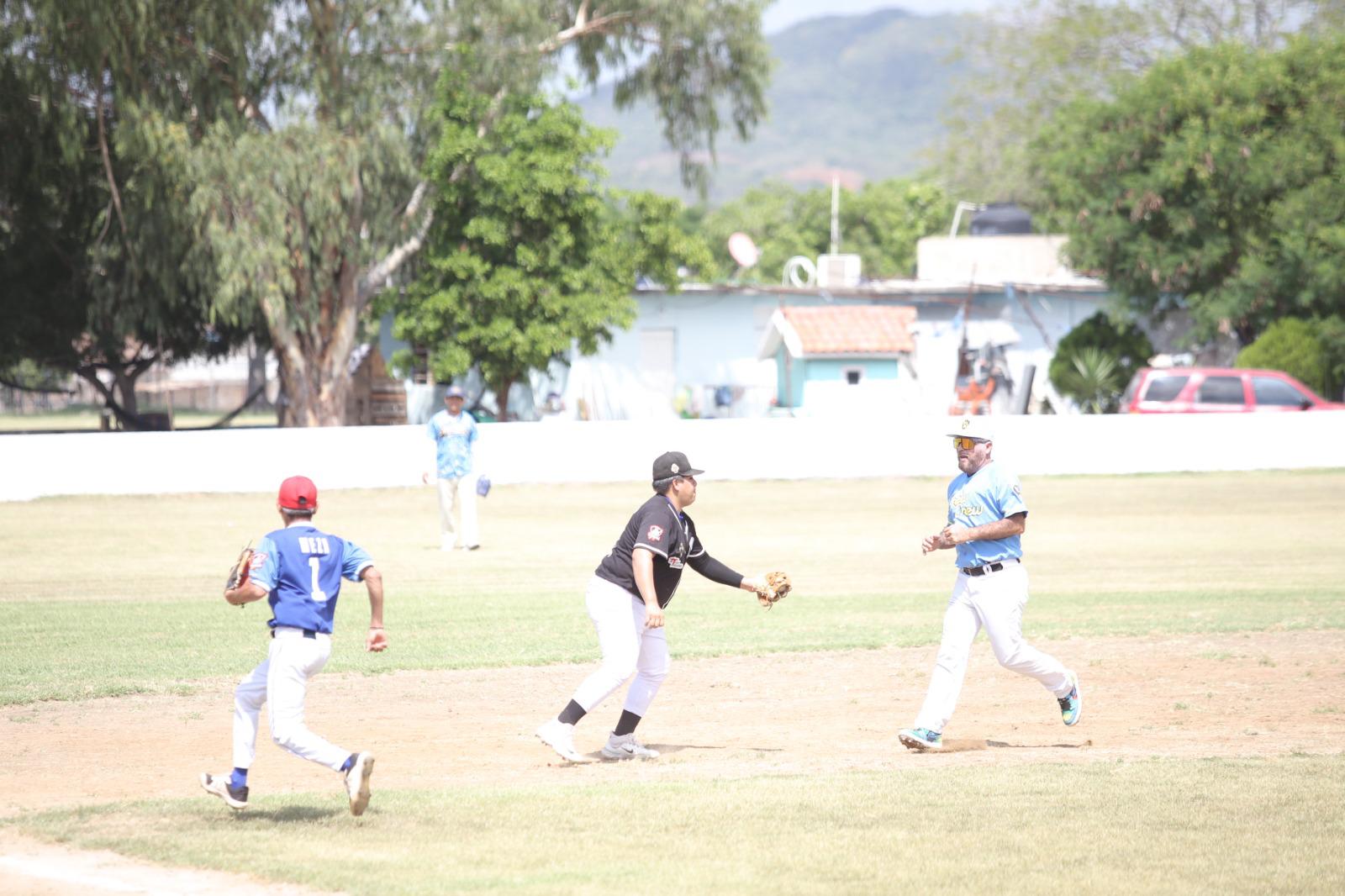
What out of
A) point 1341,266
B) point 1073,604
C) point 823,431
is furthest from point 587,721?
point 1341,266

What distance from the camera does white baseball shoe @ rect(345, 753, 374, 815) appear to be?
25.0ft

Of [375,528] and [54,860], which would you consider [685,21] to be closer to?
[375,528]

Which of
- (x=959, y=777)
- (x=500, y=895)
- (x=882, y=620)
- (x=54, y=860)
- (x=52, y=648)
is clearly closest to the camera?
(x=500, y=895)

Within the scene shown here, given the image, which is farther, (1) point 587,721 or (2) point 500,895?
(1) point 587,721

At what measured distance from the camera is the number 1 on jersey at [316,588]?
7758 mm

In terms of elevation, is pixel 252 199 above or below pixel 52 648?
above

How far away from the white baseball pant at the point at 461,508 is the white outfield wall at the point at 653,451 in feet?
24.8

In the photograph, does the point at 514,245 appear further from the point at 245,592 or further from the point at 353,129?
the point at 245,592

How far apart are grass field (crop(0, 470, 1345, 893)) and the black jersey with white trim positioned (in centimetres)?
118

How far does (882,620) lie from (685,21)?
1214 inches

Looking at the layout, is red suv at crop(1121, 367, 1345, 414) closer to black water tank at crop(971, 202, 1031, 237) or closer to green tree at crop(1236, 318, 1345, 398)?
green tree at crop(1236, 318, 1345, 398)

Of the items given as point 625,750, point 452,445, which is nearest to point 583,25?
point 452,445

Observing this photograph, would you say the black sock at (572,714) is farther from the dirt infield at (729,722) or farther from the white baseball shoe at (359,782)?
the white baseball shoe at (359,782)

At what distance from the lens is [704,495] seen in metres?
30.6
